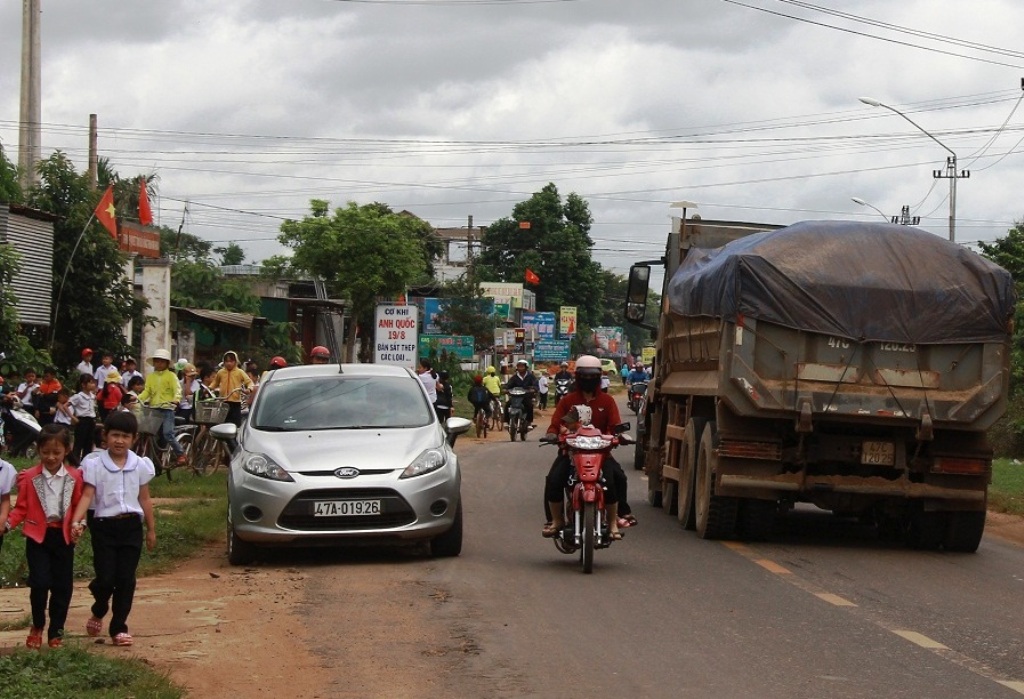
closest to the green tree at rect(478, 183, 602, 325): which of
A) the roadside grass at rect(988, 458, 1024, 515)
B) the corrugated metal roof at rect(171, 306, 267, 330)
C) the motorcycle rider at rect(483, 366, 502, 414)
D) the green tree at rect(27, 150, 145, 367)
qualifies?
the corrugated metal roof at rect(171, 306, 267, 330)

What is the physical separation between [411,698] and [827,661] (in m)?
2.41

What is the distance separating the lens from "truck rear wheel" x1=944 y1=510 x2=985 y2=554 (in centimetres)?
1408

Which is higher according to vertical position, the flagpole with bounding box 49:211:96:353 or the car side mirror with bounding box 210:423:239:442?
the flagpole with bounding box 49:211:96:353

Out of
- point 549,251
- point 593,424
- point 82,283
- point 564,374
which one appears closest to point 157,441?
point 593,424

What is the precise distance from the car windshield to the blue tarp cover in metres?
3.00

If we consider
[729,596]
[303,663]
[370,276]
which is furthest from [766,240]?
[370,276]

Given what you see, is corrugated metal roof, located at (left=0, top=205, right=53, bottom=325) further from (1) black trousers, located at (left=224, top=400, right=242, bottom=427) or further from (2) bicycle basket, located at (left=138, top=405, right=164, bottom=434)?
(2) bicycle basket, located at (left=138, top=405, right=164, bottom=434)

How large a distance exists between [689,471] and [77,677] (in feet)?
29.2

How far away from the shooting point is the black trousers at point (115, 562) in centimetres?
859

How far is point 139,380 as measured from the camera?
21953mm

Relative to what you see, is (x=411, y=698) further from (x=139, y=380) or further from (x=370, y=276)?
(x=370, y=276)

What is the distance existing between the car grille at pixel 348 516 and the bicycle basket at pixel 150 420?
8578mm

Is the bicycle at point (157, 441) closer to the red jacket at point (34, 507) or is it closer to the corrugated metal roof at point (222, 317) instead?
the red jacket at point (34, 507)

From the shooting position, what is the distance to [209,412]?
21.0 m
